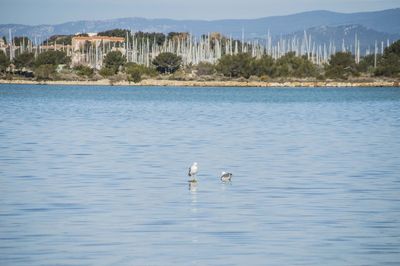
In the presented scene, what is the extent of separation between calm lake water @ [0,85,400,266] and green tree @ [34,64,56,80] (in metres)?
87.3

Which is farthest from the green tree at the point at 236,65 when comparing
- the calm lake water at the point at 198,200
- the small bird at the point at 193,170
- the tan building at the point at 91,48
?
the small bird at the point at 193,170

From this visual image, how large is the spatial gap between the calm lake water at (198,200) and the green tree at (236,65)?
8704 centimetres

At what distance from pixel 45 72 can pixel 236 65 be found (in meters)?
24.2

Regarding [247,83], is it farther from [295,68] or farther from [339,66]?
[339,66]

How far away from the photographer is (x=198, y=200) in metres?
16.8

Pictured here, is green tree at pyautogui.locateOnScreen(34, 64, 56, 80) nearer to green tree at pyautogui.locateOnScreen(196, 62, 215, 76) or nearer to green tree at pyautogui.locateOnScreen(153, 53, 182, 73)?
green tree at pyautogui.locateOnScreen(153, 53, 182, 73)

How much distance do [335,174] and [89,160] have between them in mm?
6383

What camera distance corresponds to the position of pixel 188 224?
46.4 feet

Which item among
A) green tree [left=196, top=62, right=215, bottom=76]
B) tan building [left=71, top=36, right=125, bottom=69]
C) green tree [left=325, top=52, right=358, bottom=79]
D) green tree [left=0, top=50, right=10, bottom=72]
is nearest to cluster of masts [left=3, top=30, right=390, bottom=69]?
tan building [left=71, top=36, right=125, bottom=69]

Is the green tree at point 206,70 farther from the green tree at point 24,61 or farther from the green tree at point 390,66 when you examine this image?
the green tree at point 24,61

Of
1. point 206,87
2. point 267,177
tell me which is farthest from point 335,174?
point 206,87

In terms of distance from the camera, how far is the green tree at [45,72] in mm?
120312

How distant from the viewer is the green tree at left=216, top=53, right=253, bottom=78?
12119cm

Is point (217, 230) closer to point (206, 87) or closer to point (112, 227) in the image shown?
point (112, 227)
